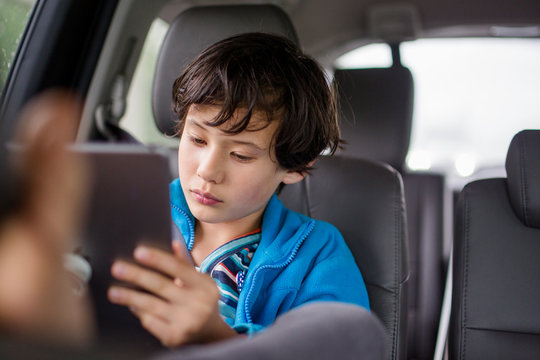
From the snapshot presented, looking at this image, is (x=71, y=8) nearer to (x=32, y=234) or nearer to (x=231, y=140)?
(x=231, y=140)

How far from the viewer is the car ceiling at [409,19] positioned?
2.37 m

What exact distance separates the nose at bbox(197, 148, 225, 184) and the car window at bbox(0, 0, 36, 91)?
22.6 inches

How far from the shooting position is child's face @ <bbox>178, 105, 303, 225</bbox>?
105 centimetres

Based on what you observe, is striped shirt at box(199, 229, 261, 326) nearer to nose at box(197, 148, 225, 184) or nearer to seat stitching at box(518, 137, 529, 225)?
nose at box(197, 148, 225, 184)

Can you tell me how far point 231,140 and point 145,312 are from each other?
0.52 metres

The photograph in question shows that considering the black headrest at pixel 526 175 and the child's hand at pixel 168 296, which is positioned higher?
the black headrest at pixel 526 175

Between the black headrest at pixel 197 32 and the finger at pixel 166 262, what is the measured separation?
0.89 m

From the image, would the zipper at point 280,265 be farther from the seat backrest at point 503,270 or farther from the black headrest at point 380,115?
the black headrest at point 380,115

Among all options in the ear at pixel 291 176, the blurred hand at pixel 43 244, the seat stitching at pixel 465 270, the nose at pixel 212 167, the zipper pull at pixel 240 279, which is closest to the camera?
the blurred hand at pixel 43 244

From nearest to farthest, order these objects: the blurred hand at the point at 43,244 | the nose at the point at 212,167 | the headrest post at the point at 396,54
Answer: the blurred hand at the point at 43,244
the nose at the point at 212,167
the headrest post at the point at 396,54

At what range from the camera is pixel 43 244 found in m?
0.52

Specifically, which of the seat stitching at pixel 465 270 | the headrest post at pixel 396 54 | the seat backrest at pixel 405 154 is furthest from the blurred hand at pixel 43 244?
the headrest post at pixel 396 54

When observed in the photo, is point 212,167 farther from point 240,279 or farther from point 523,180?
point 523,180

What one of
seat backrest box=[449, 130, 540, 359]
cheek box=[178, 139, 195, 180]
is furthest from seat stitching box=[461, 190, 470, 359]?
cheek box=[178, 139, 195, 180]
